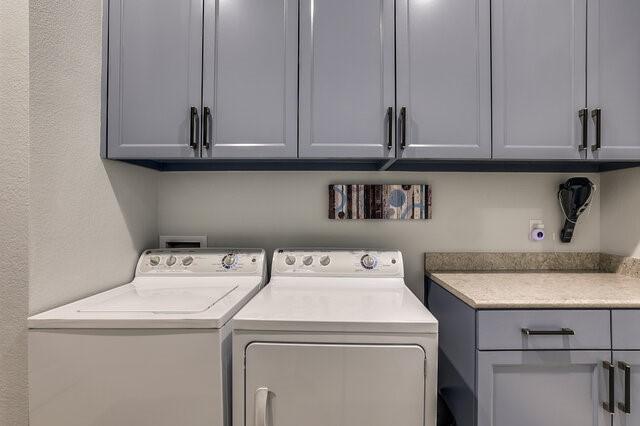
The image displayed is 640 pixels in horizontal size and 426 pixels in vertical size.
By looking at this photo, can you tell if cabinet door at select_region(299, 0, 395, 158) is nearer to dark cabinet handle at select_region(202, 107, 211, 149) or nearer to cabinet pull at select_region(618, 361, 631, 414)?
dark cabinet handle at select_region(202, 107, 211, 149)

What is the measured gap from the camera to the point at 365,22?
1.53 meters

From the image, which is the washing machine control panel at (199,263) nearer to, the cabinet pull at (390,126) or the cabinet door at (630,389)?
the cabinet pull at (390,126)

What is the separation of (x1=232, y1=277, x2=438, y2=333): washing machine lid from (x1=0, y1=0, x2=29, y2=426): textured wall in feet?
2.35

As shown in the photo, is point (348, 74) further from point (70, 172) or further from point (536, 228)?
point (536, 228)

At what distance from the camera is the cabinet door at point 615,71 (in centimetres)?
154

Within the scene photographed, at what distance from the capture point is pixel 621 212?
1.81 m

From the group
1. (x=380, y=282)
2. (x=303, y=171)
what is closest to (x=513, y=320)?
(x=380, y=282)

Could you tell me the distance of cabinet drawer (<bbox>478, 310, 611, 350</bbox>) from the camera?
1.25m

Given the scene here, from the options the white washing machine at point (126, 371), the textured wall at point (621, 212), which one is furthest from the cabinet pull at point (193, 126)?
the textured wall at point (621, 212)

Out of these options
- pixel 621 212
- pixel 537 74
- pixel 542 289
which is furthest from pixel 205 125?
pixel 621 212

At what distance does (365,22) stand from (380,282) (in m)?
1.19

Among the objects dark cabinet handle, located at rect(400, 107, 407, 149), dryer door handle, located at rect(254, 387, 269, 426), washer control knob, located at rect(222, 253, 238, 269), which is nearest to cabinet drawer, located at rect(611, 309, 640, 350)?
dark cabinet handle, located at rect(400, 107, 407, 149)

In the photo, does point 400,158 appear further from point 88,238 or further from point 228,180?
point 88,238

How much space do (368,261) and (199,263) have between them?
2.78ft
